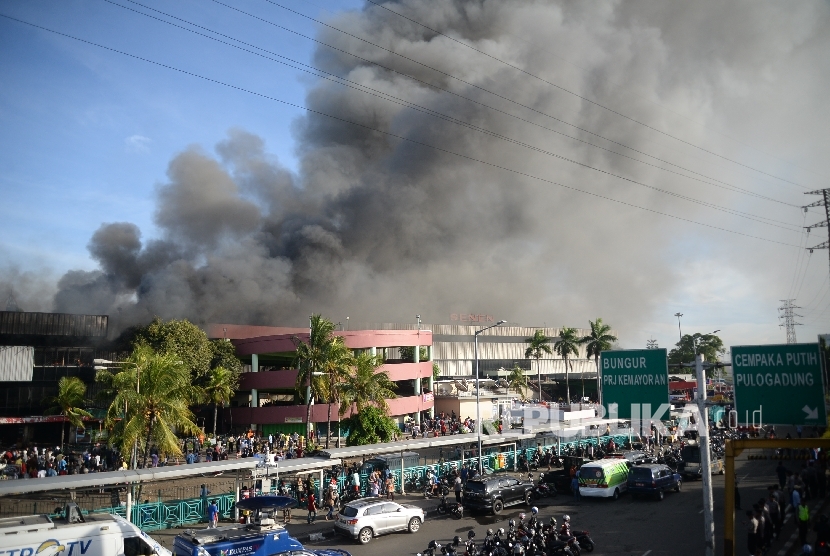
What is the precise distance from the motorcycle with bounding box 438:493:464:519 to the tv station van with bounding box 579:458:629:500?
508 centimetres

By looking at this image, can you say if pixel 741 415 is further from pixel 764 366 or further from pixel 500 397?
pixel 500 397

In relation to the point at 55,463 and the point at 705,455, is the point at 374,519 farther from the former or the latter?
the point at 55,463

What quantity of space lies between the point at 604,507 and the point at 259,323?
4190 cm

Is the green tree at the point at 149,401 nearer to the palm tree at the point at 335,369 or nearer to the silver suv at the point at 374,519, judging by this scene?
the silver suv at the point at 374,519

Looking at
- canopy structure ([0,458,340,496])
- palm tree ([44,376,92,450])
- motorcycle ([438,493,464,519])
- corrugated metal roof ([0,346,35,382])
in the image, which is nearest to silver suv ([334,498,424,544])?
motorcycle ([438,493,464,519])

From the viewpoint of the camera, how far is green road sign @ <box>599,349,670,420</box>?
42.9 ft

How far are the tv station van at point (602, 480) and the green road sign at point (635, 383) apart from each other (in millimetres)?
9288

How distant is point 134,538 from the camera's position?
12.9 m

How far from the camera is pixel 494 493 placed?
2041cm

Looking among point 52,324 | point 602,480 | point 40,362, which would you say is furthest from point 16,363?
point 602,480

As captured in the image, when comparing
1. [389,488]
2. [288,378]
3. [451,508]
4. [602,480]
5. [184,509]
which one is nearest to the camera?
[184,509]

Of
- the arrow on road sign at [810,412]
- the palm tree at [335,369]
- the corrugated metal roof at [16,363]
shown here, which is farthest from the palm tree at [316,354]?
the arrow on road sign at [810,412]

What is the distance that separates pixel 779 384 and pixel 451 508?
12373 mm

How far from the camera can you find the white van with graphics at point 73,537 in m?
11.7
